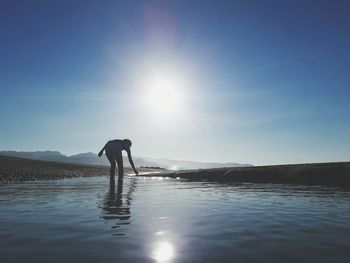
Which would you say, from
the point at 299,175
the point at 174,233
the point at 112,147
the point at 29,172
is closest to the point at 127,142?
the point at 112,147

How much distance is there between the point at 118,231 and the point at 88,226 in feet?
3.74

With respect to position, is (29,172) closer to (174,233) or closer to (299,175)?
(299,175)

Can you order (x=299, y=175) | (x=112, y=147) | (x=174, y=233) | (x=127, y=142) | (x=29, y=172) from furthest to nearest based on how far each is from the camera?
(x=29, y=172), (x=127, y=142), (x=112, y=147), (x=299, y=175), (x=174, y=233)

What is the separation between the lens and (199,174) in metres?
39.8

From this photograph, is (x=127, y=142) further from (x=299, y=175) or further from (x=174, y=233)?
(x=174, y=233)

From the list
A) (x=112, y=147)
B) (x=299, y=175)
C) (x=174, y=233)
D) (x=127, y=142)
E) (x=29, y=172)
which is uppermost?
(x=127, y=142)

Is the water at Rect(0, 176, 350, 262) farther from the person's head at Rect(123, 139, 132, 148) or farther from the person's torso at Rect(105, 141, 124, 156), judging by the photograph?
the person's head at Rect(123, 139, 132, 148)

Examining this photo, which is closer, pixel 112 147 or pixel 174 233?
pixel 174 233

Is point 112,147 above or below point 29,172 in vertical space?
above

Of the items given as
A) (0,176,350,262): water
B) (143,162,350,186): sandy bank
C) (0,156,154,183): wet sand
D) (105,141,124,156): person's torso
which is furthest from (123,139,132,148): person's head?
(0,176,350,262): water

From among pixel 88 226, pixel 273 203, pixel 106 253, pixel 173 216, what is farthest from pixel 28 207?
pixel 273 203

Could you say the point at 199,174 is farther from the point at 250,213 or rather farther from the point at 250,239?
the point at 250,239

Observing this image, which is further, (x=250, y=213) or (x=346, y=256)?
(x=250, y=213)

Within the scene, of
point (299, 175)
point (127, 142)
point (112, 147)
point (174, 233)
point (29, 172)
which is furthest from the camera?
point (29, 172)
